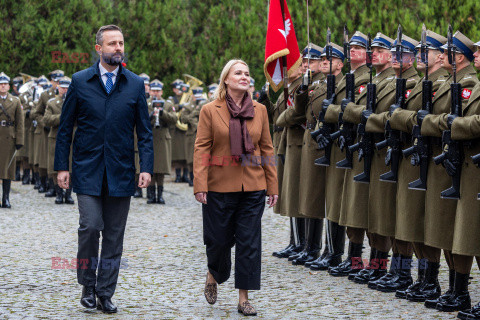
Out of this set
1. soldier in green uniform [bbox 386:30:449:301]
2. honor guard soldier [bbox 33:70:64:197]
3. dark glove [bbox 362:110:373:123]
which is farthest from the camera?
honor guard soldier [bbox 33:70:64:197]

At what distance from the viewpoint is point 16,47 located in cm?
2548

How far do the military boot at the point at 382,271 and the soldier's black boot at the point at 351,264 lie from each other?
34cm

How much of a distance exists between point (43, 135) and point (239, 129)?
40.0 feet

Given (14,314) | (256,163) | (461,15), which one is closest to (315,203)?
(256,163)

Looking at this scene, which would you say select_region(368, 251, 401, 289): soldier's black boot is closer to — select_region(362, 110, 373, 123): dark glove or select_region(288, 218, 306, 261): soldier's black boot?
select_region(362, 110, 373, 123): dark glove

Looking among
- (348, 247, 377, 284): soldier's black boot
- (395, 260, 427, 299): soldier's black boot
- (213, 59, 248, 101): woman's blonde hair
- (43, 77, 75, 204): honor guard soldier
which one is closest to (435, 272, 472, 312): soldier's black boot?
(395, 260, 427, 299): soldier's black boot

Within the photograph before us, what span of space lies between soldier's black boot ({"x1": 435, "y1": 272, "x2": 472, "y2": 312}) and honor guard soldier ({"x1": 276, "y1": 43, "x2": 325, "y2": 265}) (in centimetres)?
271

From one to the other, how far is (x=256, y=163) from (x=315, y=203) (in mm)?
2470

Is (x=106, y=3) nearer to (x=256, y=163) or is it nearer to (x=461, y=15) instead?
(x=461, y=15)

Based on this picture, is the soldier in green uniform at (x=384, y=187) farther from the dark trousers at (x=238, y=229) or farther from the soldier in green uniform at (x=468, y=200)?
the dark trousers at (x=238, y=229)

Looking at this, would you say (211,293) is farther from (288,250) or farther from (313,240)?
(288,250)

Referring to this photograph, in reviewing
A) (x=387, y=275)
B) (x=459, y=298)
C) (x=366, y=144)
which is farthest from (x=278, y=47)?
(x=459, y=298)

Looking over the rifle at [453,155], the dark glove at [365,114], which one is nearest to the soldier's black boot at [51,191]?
the dark glove at [365,114]

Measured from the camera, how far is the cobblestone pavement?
7680 mm
